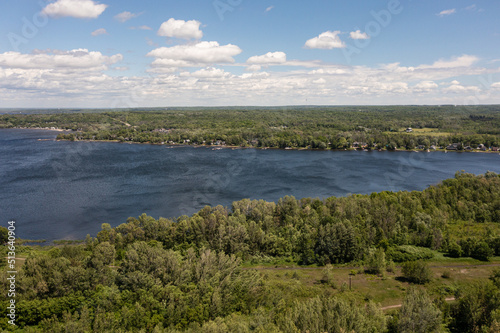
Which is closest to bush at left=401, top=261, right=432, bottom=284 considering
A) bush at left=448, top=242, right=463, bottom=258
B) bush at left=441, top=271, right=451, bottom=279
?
bush at left=441, top=271, right=451, bottom=279

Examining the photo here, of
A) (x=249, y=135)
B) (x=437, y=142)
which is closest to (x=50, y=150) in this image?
(x=249, y=135)

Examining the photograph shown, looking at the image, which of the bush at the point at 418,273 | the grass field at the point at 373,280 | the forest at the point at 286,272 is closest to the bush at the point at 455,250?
the forest at the point at 286,272

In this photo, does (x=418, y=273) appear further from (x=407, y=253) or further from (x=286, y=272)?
(x=286, y=272)

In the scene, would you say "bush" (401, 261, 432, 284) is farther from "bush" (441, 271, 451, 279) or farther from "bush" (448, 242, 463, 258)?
"bush" (448, 242, 463, 258)

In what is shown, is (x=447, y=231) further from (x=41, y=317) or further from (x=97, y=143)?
(x=97, y=143)

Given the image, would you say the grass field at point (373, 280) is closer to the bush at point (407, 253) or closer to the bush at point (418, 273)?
the bush at point (418, 273)
